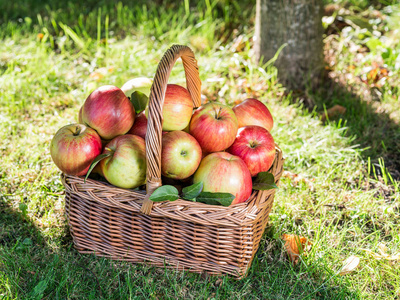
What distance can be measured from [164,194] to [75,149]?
0.45 metres

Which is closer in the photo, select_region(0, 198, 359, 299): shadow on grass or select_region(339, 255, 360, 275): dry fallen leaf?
select_region(0, 198, 359, 299): shadow on grass

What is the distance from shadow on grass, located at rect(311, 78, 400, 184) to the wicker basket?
117 cm

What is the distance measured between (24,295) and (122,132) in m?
0.82

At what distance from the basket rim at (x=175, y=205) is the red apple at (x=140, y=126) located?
302 millimetres

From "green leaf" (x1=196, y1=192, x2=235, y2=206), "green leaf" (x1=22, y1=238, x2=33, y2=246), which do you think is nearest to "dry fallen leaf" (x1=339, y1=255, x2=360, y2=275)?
"green leaf" (x1=196, y1=192, x2=235, y2=206)

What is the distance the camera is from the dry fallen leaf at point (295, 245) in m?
2.04

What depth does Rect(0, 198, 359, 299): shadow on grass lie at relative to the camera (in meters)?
1.80

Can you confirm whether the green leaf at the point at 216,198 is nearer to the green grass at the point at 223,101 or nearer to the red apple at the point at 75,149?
the green grass at the point at 223,101

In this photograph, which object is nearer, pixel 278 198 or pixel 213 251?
pixel 213 251

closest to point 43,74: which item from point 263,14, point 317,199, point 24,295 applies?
point 263,14

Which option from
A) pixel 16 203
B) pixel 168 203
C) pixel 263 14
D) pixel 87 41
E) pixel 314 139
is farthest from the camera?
pixel 87 41

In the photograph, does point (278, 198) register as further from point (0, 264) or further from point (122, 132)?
point (0, 264)

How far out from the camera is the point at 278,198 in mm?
2432

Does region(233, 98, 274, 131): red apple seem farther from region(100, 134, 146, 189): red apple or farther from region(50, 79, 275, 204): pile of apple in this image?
region(100, 134, 146, 189): red apple
